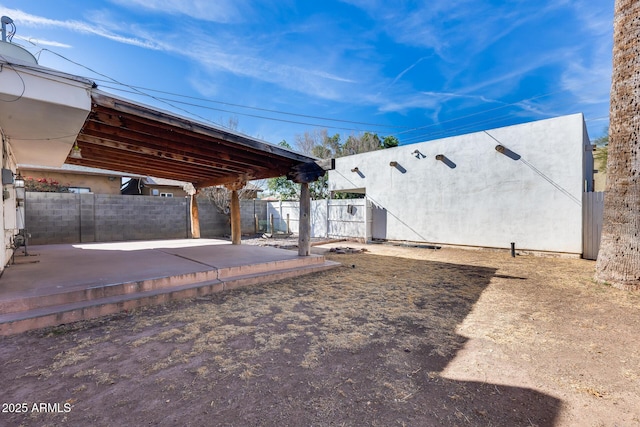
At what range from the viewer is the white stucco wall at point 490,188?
26.1ft

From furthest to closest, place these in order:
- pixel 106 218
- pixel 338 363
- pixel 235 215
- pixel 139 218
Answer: pixel 139 218 → pixel 106 218 → pixel 235 215 → pixel 338 363

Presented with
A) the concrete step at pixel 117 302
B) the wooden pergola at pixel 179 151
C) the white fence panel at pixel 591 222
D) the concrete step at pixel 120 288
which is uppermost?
the wooden pergola at pixel 179 151

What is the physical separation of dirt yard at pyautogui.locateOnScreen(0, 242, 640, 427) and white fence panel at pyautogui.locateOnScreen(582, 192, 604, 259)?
13.8 feet

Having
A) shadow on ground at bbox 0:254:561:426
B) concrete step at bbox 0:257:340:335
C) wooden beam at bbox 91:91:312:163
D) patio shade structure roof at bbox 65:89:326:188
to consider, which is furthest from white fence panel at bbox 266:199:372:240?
shadow on ground at bbox 0:254:561:426

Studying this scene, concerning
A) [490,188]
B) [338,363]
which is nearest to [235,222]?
[338,363]

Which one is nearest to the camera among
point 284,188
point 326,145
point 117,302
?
point 117,302

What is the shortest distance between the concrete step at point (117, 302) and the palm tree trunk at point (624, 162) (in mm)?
5817

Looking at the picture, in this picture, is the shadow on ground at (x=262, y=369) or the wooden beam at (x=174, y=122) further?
the wooden beam at (x=174, y=122)

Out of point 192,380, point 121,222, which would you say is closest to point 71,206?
point 121,222

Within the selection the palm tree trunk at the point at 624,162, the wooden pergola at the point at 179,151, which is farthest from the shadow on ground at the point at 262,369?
the palm tree trunk at the point at 624,162

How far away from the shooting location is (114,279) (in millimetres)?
4172

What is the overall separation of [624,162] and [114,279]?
8478 millimetres

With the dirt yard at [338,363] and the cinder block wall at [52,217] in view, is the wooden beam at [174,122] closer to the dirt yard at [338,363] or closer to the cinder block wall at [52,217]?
the dirt yard at [338,363]

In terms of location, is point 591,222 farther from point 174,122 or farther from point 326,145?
point 326,145
